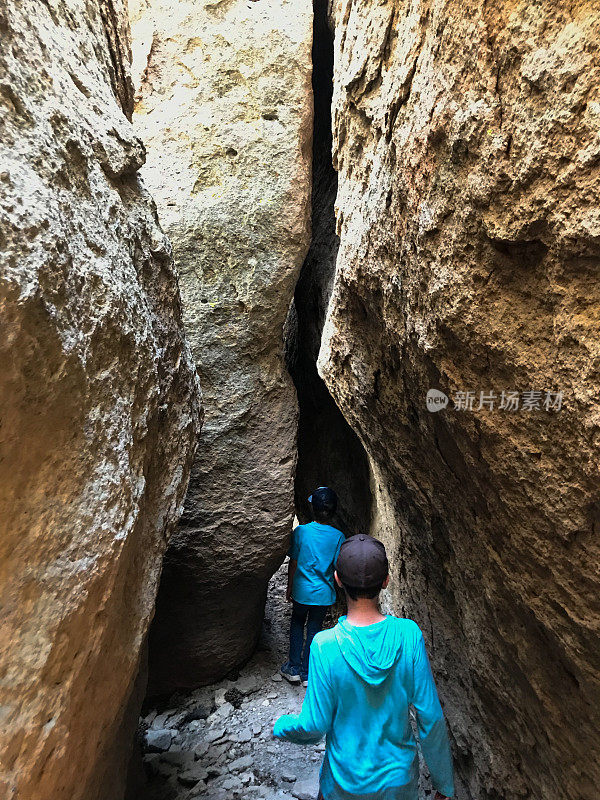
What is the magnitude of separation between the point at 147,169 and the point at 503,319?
344 centimetres

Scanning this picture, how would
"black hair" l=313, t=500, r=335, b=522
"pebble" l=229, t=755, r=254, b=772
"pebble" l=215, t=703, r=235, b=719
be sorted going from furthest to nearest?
"black hair" l=313, t=500, r=335, b=522, "pebble" l=215, t=703, r=235, b=719, "pebble" l=229, t=755, r=254, b=772

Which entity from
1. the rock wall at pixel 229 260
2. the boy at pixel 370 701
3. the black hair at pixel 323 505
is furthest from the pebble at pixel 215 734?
the boy at pixel 370 701

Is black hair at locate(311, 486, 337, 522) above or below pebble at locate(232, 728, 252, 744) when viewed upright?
above

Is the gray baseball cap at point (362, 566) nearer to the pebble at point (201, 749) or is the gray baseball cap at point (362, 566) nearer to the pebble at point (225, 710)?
the pebble at point (201, 749)

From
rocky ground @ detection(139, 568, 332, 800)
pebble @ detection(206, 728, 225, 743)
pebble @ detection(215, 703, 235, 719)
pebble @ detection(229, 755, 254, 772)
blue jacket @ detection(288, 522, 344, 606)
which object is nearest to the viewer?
rocky ground @ detection(139, 568, 332, 800)

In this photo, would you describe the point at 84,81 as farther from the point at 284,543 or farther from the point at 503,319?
the point at 284,543

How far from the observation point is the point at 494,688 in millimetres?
2066

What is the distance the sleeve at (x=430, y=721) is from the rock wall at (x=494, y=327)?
34 cm

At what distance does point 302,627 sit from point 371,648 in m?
2.50

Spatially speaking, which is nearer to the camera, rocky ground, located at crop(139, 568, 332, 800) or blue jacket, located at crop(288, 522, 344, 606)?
rocky ground, located at crop(139, 568, 332, 800)

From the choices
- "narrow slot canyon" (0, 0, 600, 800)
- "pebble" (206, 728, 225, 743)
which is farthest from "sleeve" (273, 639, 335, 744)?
"pebble" (206, 728, 225, 743)

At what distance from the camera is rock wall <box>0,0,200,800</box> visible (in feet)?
3.59

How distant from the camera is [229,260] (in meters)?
3.85

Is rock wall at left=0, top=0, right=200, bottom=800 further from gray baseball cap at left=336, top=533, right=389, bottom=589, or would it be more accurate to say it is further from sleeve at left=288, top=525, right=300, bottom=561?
sleeve at left=288, top=525, right=300, bottom=561
